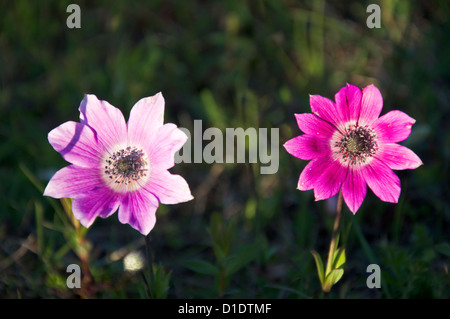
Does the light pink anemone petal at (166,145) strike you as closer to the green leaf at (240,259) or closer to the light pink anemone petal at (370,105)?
Result: the green leaf at (240,259)

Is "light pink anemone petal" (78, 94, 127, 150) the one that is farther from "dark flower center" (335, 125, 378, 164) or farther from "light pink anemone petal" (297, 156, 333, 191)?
"dark flower center" (335, 125, 378, 164)

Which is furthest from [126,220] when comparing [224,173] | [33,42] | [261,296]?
[33,42]

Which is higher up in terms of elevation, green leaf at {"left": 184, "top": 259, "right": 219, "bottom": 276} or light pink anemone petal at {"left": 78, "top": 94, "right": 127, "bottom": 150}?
light pink anemone petal at {"left": 78, "top": 94, "right": 127, "bottom": 150}

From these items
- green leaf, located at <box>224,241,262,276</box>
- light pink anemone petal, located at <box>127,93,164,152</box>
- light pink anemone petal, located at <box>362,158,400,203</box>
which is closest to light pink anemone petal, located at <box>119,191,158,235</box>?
light pink anemone petal, located at <box>127,93,164,152</box>

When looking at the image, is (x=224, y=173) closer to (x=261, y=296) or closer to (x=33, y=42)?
(x=261, y=296)

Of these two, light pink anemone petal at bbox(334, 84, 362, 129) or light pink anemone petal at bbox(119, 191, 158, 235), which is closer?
light pink anemone petal at bbox(119, 191, 158, 235)

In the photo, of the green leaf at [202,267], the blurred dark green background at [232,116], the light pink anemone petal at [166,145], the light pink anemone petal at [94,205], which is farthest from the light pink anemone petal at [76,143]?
the green leaf at [202,267]
